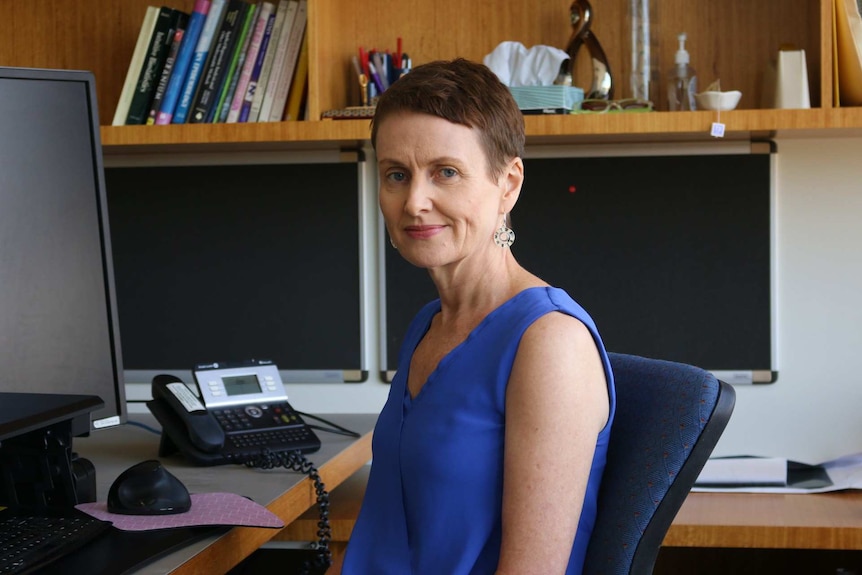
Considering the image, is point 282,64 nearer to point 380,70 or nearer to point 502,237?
point 380,70

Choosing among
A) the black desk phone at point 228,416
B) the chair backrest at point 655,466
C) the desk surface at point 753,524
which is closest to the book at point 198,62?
the black desk phone at point 228,416

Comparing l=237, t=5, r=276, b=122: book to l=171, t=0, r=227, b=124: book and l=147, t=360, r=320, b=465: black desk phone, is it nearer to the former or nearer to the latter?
l=171, t=0, r=227, b=124: book

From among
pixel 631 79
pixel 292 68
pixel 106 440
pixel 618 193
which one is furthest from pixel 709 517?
pixel 292 68

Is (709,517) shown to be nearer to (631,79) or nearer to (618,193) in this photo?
(618,193)

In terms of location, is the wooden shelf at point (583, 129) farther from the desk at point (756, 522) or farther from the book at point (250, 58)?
the desk at point (756, 522)

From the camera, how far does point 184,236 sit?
2.69 m

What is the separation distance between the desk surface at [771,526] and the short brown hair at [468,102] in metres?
0.95

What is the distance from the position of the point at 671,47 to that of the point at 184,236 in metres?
1.33

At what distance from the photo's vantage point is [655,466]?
114cm

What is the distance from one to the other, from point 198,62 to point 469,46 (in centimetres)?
67

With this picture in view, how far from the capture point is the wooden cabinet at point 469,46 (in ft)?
7.34

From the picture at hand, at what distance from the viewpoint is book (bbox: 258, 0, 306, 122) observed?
2.39m

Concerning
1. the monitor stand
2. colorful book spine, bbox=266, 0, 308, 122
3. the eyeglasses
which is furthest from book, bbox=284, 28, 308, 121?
the monitor stand

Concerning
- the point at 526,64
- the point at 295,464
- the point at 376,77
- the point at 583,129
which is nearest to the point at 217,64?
the point at 376,77
